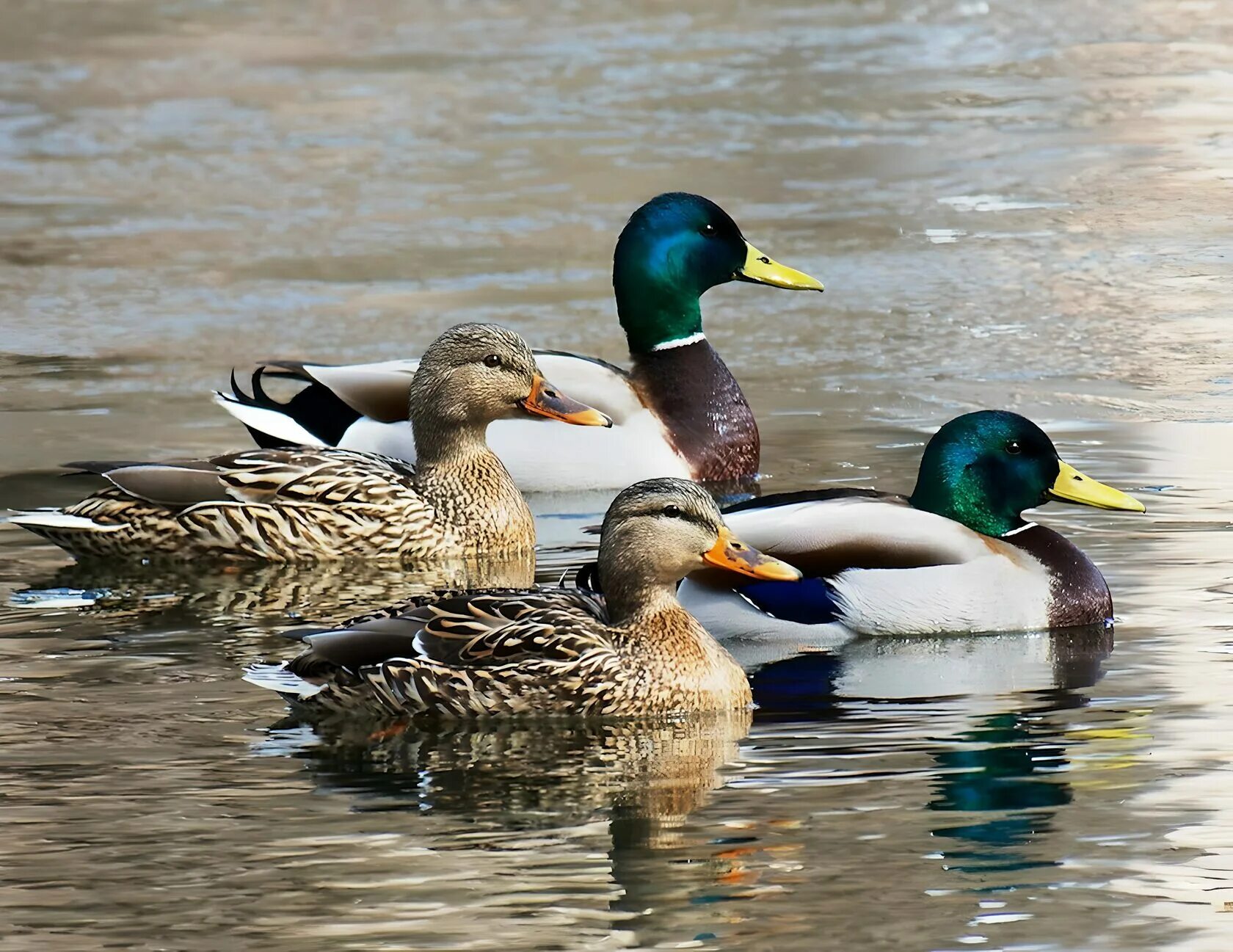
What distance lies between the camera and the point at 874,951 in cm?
509

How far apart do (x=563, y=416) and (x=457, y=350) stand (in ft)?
1.64

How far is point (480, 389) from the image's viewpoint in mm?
9758

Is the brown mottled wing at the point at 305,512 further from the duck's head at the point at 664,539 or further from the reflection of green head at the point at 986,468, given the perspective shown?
the duck's head at the point at 664,539

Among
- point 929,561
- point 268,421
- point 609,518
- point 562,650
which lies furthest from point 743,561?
point 268,421

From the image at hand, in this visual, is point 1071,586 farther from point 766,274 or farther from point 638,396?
point 766,274

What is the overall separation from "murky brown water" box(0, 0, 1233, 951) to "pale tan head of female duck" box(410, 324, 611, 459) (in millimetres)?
572

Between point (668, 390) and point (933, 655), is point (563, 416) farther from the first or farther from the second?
point (933, 655)

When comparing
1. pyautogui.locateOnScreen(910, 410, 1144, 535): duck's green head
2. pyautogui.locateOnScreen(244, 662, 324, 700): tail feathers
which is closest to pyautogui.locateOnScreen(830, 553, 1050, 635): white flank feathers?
pyautogui.locateOnScreen(910, 410, 1144, 535): duck's green head

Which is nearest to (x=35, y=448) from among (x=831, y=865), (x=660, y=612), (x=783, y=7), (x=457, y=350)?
(x=457, y=350)

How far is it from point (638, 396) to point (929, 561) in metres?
3.31

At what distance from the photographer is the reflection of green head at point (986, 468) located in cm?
815

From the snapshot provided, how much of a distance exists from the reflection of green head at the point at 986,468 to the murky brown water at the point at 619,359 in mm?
504

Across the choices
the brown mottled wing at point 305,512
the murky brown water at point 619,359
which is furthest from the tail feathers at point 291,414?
the brown mottled wing at point 305,512

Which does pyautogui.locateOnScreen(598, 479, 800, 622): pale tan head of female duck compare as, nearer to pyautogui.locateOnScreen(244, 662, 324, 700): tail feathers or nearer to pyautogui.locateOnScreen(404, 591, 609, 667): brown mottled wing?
pyautogui.locateOnScreen(404, 591, 609, 667): brown mottled wing
